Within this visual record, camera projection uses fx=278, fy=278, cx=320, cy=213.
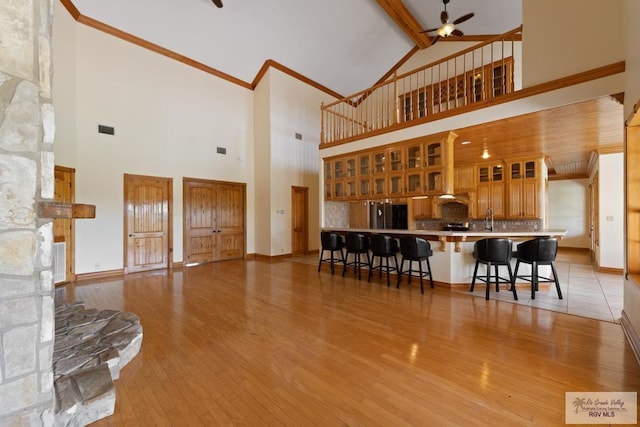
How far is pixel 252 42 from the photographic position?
21.5 feet

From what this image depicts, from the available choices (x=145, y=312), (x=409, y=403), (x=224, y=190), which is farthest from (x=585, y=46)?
(x=224, y=190)

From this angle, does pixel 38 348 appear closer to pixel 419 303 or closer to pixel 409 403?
pixel 409 403

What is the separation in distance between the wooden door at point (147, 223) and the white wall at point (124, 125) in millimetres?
137

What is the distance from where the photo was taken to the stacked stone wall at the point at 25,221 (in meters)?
1.32

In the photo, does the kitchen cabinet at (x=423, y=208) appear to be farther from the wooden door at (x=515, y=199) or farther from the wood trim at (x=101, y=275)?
the wood trim at (x=101, y=275)

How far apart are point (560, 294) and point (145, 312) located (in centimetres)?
538

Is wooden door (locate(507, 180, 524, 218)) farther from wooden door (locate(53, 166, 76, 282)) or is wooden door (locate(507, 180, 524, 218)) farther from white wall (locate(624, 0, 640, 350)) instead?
wooden door (locate(53, 166, 76, 282))

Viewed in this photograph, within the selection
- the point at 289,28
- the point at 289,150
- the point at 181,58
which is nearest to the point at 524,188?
the point at 289,150

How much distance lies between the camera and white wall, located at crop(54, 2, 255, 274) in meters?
4.98

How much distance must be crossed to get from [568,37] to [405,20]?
16.4 feet

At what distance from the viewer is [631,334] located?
2535mm

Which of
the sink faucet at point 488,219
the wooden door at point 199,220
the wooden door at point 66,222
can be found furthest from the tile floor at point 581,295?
the wooden door at point 66,222

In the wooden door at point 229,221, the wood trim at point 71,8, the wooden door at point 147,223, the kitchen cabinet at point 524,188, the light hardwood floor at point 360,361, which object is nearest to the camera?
the light hardwood floor at point 360,361

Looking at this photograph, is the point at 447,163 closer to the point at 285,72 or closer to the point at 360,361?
the point at 360,361
